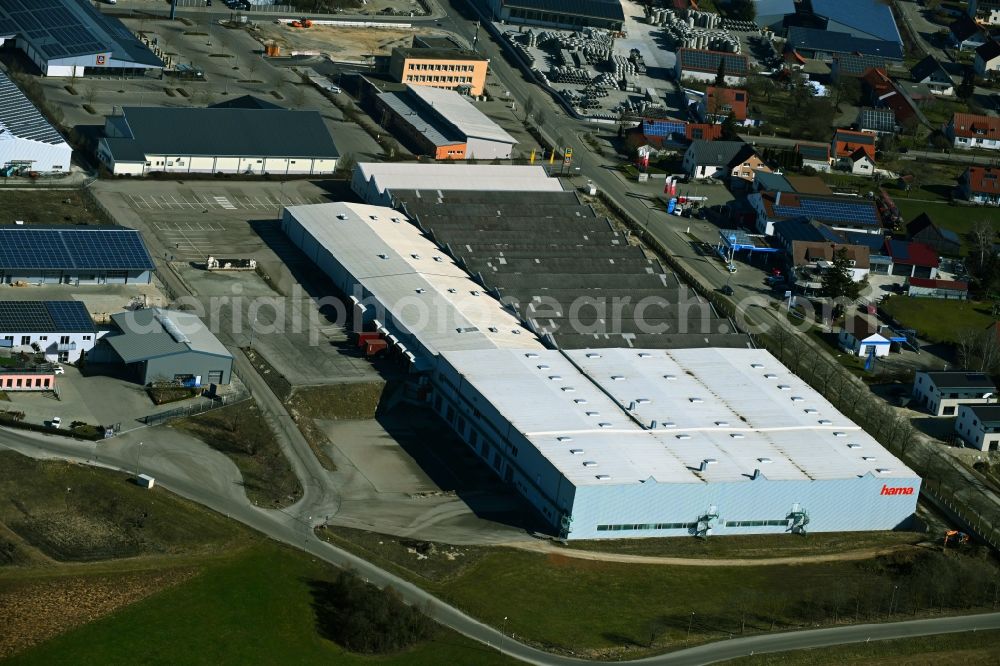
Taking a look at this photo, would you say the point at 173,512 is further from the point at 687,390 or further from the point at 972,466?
the point at 972,466

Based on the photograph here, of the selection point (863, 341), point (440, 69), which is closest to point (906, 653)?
point (863, 341)

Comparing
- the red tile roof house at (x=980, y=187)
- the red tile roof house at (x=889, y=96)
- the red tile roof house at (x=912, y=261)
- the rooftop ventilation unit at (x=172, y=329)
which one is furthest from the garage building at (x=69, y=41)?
the red tile roof house at (x=980, y=187)

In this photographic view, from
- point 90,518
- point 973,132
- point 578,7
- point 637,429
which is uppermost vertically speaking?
point 578,7

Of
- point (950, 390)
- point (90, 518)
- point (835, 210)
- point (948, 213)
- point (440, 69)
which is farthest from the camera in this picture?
point (440, 69)

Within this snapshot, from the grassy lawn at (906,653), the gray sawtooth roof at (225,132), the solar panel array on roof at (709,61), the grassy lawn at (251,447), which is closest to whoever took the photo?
the grassy lawn at (906,653)

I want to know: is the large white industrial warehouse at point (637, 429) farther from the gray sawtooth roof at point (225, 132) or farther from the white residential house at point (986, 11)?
the white residential house at point (986, 11)

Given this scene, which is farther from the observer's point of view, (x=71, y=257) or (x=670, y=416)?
(x=71, y=257)

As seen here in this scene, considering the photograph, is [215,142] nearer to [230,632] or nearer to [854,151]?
[854,151]
